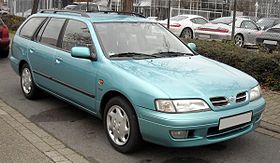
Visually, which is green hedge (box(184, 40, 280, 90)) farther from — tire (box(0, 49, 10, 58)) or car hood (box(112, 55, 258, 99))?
tire (box(0, 49, 10, 58))

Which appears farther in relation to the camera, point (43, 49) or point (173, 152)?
point (43, 49)

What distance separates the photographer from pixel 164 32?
18.1 ft

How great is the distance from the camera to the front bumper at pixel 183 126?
361 centimetres

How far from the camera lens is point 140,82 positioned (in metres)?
3.88

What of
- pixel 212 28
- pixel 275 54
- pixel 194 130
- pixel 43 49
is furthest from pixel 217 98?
pixel 212 28

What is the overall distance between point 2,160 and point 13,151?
0.25 metres

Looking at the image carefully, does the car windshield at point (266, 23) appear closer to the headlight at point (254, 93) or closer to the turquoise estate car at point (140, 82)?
the turquoise estate car at point (140, 82)

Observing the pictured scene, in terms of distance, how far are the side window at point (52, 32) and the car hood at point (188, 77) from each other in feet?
5.22

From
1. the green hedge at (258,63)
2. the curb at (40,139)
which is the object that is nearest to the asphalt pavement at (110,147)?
the curb at (40,139)

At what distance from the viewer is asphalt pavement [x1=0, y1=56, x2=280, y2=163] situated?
4.11m

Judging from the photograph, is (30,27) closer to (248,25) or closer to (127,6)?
(127,6)

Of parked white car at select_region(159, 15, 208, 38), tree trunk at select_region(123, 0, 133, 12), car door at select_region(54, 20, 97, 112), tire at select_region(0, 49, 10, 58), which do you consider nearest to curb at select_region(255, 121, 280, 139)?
car door at select_region(54, 20, 97, 112)

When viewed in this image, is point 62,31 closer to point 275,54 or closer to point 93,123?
point 93,123

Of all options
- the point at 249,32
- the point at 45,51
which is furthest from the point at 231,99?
the point at 249,32
